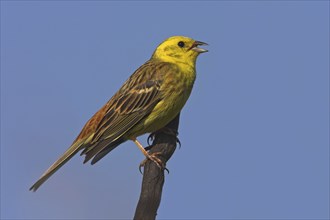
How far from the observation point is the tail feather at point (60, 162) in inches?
247

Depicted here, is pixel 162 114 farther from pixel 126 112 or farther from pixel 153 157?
pixel 153 157

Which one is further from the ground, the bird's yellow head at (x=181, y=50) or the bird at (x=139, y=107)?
the bird's yellow head at (x=181, y=50)

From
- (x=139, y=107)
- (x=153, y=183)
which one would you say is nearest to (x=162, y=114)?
(x=139, y=107)

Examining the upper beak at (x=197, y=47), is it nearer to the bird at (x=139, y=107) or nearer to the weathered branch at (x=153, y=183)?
the bird at (x=139, y=107)

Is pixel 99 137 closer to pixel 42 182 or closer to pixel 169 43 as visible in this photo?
pixel 42 182

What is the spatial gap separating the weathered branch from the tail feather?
41.1 inches

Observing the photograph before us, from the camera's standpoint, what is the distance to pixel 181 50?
7887 millimetres

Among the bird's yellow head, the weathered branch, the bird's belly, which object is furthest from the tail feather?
the bird's yellow head

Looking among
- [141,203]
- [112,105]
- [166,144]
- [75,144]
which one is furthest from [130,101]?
[141,203]

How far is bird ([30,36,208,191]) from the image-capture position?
22.9 ft

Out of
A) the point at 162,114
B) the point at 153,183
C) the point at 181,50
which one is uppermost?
the point at 181,50

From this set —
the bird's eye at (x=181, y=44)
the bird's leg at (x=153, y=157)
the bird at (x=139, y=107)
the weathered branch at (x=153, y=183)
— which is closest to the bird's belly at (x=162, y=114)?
the bird at (x=139, y=107)

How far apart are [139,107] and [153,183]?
252cm

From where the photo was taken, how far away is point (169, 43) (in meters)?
7.95
